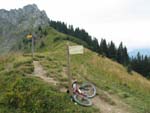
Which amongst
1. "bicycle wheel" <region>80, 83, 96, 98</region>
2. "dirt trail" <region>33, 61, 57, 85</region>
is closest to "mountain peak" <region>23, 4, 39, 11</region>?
"dirt trail" <region>33, 61, 57, 85</region>

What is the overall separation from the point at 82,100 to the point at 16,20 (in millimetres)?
170064

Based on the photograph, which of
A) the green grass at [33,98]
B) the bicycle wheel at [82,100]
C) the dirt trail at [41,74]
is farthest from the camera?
the dirt trail at [41,74]

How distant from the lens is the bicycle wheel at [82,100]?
16106 mm

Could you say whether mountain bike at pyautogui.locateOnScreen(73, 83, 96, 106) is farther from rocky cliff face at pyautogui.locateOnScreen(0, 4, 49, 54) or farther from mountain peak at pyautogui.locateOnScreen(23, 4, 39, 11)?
mountain peak at pyautogui.locateOnScreen(23, 4, 39, 11)

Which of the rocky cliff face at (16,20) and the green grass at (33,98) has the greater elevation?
the rocky cliff face at (16,20)

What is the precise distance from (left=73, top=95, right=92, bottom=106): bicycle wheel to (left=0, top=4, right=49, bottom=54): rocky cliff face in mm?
137812

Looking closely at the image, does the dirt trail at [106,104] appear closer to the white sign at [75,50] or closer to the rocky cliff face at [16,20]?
the white sign at [75,50]

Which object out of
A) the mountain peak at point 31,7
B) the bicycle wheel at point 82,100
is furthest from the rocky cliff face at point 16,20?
the bicycle wheel at point 82,100

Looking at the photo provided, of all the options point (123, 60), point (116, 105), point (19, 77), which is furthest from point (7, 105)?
point (123, 60)

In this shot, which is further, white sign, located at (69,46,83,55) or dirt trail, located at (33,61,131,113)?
white sign, located at (69,46,83,55)

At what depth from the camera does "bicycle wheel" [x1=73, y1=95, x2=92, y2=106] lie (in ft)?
52.8

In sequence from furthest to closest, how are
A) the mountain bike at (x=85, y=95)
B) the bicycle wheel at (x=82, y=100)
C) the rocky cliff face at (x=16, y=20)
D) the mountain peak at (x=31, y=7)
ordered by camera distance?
1. the mountain peak at (x=31, y=7)
2. the rocky cliff face at (x=16, y=20)
3. the mountain bike at (x=85, y=95)
4. the bicycle wheel at (x=82, y=100)

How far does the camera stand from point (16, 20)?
597 ft

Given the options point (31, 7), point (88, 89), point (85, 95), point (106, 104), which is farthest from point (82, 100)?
point (31, 7)
